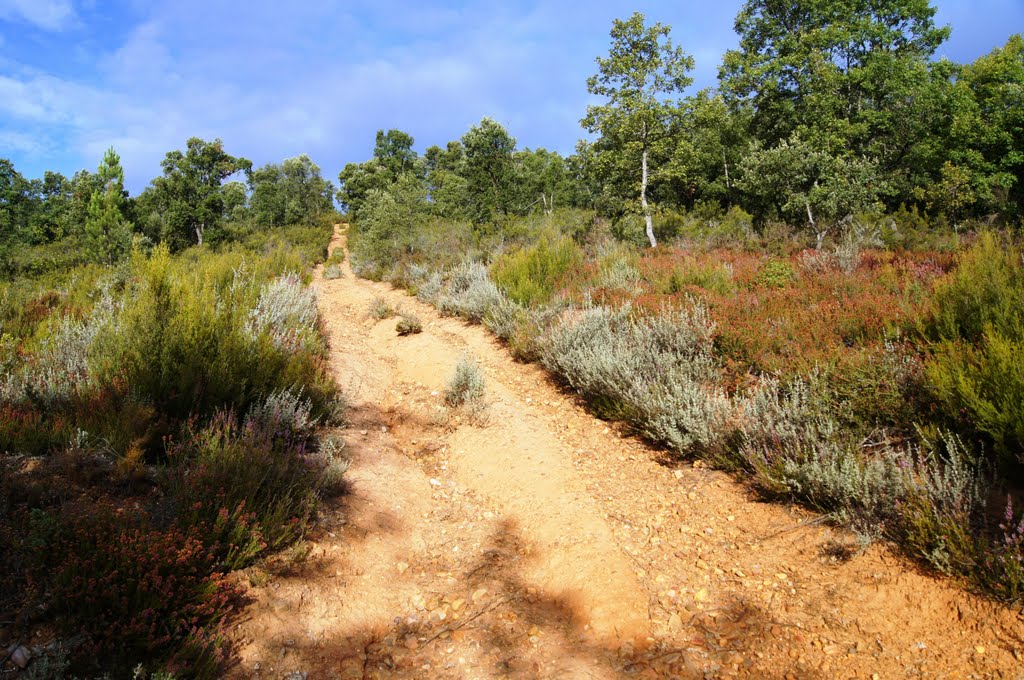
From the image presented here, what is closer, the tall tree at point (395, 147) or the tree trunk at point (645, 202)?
the tree trunk at point (645, 202)

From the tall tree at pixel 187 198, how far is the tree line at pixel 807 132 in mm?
22190

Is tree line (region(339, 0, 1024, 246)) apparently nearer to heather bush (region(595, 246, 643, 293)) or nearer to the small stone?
heather bush (region(595, 246, 643, 293))

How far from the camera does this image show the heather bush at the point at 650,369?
439 cm

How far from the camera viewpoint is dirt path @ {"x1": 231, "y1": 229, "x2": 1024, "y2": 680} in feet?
7.64

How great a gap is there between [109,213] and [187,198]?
5571mm

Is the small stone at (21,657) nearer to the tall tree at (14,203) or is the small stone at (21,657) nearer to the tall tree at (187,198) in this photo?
the tall tree at (187,198)

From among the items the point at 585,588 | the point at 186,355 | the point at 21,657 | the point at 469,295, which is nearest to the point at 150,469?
the point at 186,355

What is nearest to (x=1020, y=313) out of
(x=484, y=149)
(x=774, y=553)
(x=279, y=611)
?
(x=774, y=553)

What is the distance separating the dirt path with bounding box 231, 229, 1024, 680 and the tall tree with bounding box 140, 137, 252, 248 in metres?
40.2

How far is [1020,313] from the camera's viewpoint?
3.75 meters

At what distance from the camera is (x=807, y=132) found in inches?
897

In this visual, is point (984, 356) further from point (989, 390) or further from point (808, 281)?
point (808, 281)

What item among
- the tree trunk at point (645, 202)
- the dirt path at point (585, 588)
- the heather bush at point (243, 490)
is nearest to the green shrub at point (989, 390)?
the dirt path at point (585, 588)

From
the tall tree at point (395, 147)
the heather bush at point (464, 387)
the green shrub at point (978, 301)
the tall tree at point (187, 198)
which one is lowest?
the heather bush at point (464, 387)
